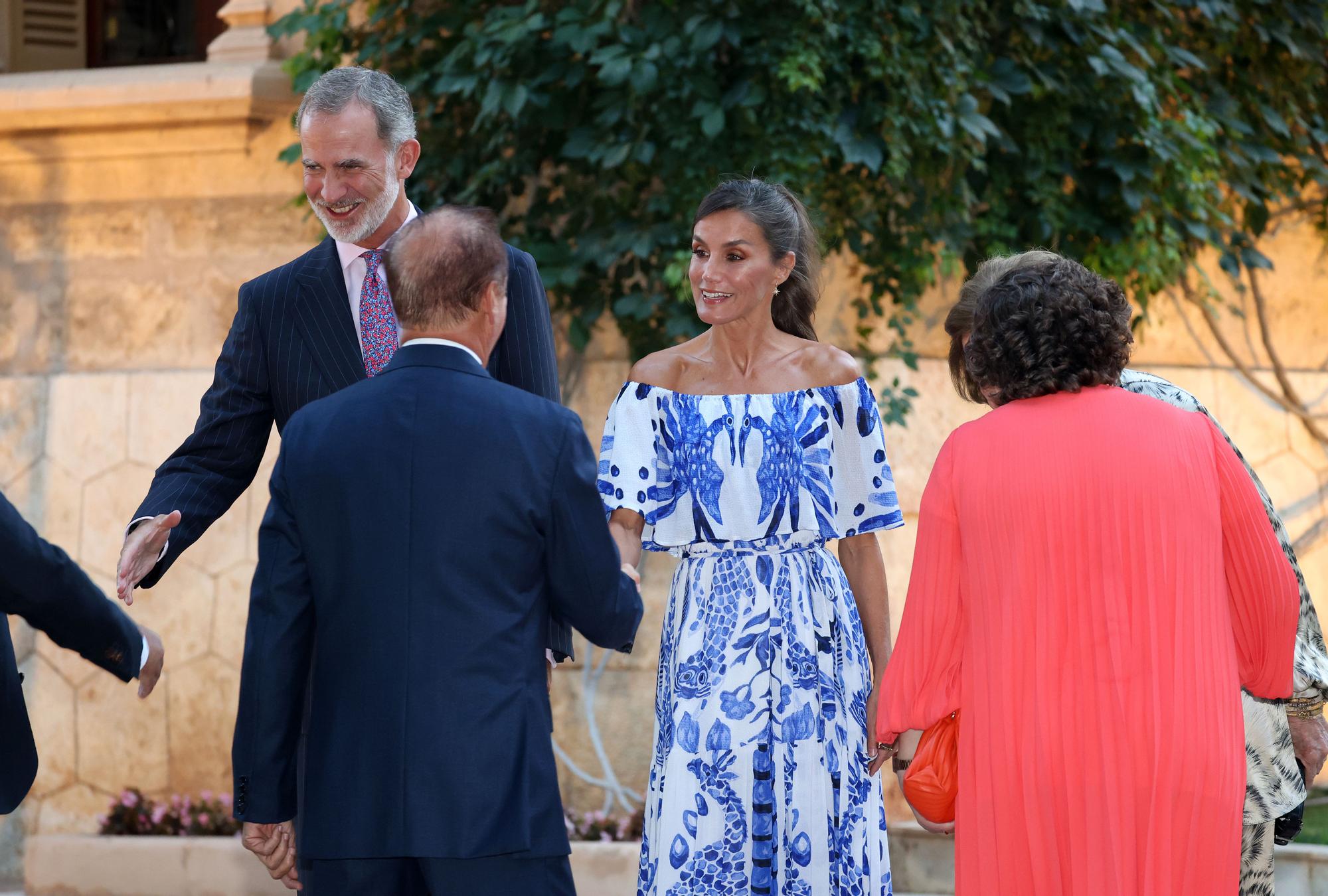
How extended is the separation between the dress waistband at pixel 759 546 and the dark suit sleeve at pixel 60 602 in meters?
1.10

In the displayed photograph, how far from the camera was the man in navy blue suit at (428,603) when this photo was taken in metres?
2.26

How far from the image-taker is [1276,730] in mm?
2809

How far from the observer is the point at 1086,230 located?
19.3 ft

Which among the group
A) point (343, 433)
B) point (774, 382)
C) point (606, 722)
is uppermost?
point (774, 382)

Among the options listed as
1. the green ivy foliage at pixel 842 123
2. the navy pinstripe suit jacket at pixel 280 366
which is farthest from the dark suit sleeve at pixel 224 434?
the green ivy foliage at pixel 842 123

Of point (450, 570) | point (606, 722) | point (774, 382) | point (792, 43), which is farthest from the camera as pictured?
point (606, 722)

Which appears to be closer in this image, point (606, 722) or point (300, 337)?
point (300, 337)

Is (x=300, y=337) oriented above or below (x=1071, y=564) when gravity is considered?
above

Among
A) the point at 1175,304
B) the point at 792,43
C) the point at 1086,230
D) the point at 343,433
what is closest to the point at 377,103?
the point at 343,433

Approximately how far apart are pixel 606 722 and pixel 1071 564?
3405 millimetres

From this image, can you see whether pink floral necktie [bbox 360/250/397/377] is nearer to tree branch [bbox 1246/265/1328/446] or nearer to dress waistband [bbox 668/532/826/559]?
dress waistband [bbox 668/532/826/559]

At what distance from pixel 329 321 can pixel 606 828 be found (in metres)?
3.00

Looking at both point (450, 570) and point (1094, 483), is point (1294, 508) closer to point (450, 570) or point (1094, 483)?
point (1094, 483)

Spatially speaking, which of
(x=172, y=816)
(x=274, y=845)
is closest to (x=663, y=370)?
(x=274, y=845)
